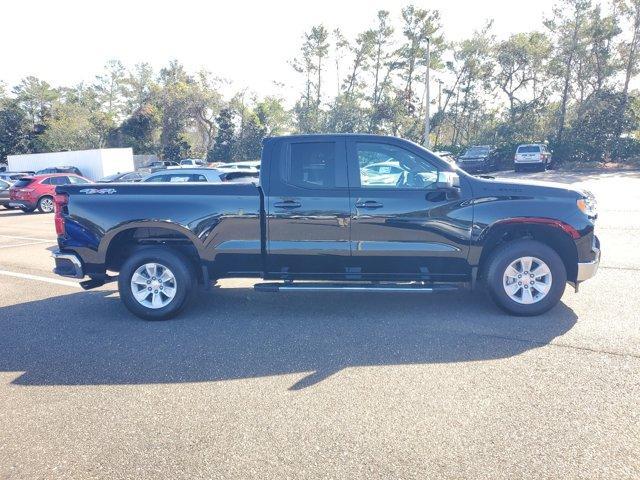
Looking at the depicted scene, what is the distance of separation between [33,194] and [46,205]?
692mm

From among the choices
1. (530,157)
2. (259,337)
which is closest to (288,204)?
(259,337)

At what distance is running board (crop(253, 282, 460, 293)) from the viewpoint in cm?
559

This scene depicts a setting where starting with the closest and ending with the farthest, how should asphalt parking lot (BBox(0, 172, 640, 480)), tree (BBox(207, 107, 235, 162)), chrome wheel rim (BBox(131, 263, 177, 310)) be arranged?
asphalt parking lot (BBox(0, 172, 640, 480)), chrome wheel rim (BBox(131, 263, 177, 310)), tree (BBox(207, 107, 235, 162))

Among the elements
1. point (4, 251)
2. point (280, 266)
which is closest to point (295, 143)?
point (280, 266)

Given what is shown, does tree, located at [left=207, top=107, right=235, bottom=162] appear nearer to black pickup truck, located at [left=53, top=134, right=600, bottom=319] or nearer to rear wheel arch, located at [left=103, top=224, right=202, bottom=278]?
rear wheel arch, located at [left=103, top=224, right=202, bottom=278]

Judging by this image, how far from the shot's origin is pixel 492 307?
612cm

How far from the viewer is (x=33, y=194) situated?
2002 centimetres

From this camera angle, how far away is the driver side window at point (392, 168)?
18.7 ft

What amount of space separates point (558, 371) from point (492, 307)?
189 centimetres

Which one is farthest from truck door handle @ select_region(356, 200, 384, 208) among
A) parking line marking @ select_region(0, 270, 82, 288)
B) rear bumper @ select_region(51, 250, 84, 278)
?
parking line marking @ select_region(0, 270, 82, 288)

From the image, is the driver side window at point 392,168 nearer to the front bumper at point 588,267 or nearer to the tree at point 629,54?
the front bumper at point 588,267

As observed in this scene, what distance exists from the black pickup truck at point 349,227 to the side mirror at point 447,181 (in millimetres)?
12

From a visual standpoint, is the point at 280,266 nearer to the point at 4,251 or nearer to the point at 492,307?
the point at 492,307

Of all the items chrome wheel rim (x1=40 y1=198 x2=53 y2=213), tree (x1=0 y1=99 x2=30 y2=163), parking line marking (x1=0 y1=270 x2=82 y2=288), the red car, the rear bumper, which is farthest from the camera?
tree (x1=0 y1=99 x2=30 y2=163)
